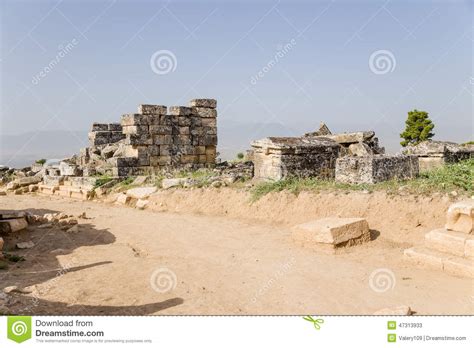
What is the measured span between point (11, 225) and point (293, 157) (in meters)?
6.49

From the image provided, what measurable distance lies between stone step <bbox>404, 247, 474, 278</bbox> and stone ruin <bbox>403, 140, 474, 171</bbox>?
563cm

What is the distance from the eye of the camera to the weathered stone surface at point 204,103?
16688 millimetres

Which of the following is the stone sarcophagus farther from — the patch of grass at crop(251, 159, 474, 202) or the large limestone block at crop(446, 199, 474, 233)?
the large limestone block at crop(446, 199, 474, 233)

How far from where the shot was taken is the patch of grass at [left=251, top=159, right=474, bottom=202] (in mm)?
8312

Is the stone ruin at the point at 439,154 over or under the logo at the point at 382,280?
over

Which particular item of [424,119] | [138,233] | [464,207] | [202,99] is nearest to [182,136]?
[202,99]

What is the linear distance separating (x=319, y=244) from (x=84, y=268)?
3.81m

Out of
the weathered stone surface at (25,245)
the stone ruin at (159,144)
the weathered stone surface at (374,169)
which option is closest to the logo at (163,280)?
the weathered stone surface at (25,245)

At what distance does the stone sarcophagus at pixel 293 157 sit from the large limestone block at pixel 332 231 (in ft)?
10.1

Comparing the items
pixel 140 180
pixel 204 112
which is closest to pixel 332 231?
pixel 140 180

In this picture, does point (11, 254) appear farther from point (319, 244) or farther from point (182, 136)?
point (182, 136)

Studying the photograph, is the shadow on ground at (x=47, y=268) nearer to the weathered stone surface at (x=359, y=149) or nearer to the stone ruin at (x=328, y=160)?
the stone ruin at (x=328, y=160)

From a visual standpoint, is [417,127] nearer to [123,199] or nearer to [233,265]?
[123,199]

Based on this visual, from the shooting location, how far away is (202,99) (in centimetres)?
1673
